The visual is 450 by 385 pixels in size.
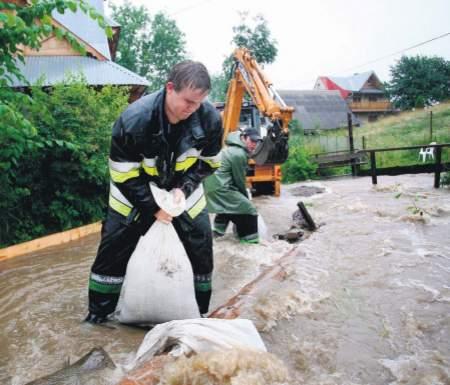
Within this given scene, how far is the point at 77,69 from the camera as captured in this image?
1441 cm

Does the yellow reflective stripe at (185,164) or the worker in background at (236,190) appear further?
the worker in background at (236,190)

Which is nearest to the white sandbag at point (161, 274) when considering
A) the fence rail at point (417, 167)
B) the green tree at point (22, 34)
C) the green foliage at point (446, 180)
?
the green tree at point (22, 34)

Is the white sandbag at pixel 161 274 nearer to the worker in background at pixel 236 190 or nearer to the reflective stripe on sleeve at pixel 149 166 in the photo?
the reflective stripe on sleeve at pixel 149 166

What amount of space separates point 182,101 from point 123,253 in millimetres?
1106

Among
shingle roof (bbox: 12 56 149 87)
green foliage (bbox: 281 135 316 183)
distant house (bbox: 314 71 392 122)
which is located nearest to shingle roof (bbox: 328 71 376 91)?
distant house (bbox: 314 71 392 122)

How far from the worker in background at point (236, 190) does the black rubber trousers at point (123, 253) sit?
8.96 feet

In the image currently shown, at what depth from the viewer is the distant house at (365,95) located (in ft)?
137

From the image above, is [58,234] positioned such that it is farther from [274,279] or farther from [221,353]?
[221,353]

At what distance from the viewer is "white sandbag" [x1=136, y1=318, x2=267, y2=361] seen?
6.15ft

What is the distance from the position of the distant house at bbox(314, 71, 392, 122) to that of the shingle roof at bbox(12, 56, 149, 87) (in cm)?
3050

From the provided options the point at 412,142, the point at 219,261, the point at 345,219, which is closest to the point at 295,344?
the point at 219,261

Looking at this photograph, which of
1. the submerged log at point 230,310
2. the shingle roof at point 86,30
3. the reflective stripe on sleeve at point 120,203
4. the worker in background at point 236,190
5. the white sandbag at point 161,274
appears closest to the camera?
the submerged log at point 230,310

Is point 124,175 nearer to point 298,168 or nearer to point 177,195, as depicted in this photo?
point 177,195

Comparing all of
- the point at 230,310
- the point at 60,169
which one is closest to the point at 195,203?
the point at 230,310
